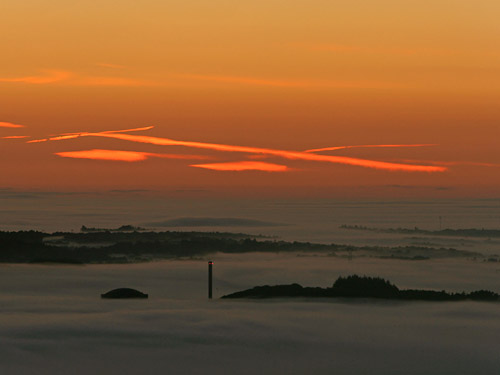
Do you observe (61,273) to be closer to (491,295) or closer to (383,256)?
(491,295)

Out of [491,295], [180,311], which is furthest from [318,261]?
[180,311]

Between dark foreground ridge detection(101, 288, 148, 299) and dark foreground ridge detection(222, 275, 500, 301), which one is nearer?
dark foreground ridge detection(101, 288, 148, 299)

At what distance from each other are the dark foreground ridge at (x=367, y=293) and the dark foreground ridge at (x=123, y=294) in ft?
17.1

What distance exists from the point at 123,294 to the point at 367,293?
14662 millimetres

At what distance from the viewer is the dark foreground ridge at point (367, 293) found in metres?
58.3

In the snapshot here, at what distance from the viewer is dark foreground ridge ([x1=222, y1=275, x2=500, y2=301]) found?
191ft

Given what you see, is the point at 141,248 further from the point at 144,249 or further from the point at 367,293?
the point at 367,293

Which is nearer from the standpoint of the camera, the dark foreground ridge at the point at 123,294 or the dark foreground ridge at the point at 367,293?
the dark foreground ridge at the point at 123,294

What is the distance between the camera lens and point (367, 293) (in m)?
59.9

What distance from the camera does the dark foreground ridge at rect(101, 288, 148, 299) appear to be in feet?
190

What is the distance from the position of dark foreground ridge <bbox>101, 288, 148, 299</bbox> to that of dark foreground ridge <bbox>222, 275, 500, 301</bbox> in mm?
5217

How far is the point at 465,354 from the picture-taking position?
3666 centimetres

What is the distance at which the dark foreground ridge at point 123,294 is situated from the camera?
58000mm

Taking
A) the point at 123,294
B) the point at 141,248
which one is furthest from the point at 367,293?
the point at 141,248
